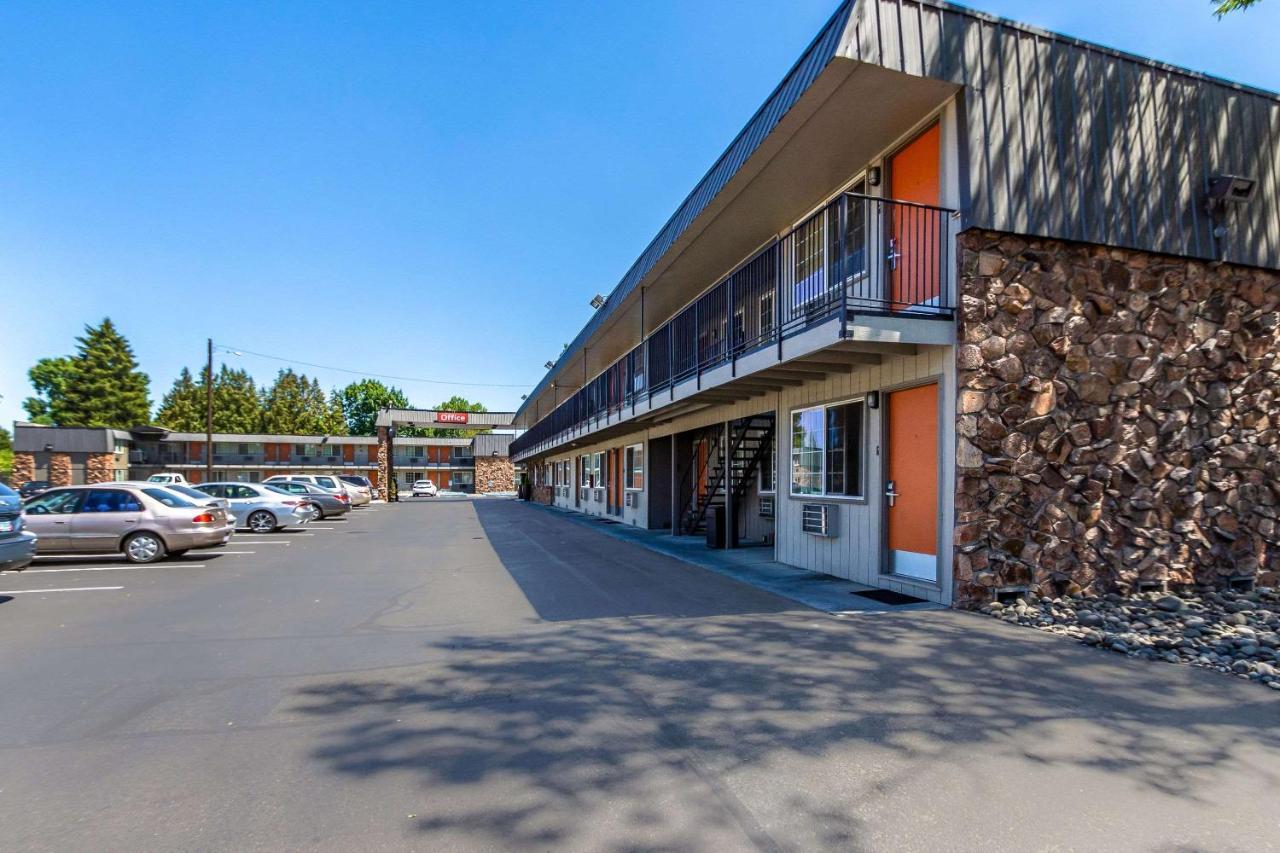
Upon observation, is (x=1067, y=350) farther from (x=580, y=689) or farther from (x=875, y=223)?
(x=580, y=689)

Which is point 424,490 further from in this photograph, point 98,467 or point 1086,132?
point 1086,132

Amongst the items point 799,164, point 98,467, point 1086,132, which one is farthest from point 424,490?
point 1086,132

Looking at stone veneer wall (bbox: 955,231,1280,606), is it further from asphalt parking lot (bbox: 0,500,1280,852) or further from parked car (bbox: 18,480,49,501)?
parked car (bbox: 18,480,49,501)

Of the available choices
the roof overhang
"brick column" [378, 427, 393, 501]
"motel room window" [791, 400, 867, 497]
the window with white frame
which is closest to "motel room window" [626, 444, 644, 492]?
the roof overhang

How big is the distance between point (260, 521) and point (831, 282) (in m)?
17.1

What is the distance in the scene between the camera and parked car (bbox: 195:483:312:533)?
1994 centimetres

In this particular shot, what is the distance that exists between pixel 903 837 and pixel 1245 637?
546cm

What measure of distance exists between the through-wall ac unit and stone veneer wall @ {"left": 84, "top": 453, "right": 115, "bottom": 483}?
43.8 metres

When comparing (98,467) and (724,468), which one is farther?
(98,467)

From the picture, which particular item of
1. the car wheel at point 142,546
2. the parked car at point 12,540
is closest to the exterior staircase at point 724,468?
the car wheel at point 142,546

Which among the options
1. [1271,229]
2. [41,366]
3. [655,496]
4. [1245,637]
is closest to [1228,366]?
[1271,229]

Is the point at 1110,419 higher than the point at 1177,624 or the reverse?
higher

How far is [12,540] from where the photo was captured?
8.96 metres

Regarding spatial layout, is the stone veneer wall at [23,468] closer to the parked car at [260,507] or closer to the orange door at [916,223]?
the parked car at [260,507]
